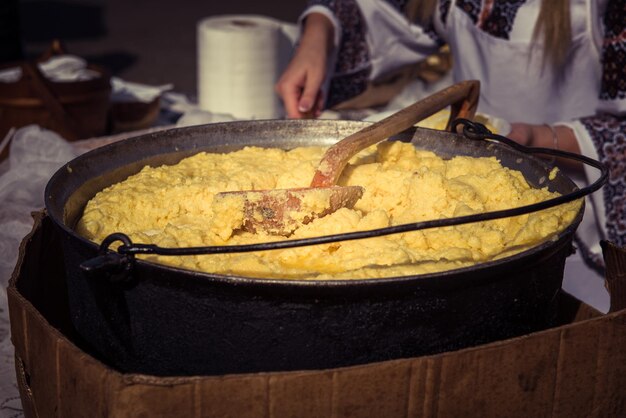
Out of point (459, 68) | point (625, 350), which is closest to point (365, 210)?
point (625, 350)

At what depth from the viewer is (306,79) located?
7.38 feet

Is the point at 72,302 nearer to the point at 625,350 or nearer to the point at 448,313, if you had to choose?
the point at 448,313

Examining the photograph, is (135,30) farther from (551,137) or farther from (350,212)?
(350,212)

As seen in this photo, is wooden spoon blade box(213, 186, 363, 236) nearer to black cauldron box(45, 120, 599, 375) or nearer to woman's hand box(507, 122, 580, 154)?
black cauldron box(45, 120, 599, 375)

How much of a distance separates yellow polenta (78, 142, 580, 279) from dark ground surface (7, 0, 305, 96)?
487 centimetres

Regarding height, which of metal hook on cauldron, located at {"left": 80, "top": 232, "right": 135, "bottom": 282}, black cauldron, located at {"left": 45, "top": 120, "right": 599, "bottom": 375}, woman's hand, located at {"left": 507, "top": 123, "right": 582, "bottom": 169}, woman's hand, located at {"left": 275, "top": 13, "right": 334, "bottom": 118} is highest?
metal hook on cauldron, located at {"left": 80, "top": 232, "right": 135, "bottom": 282}

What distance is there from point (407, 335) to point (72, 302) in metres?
0.57

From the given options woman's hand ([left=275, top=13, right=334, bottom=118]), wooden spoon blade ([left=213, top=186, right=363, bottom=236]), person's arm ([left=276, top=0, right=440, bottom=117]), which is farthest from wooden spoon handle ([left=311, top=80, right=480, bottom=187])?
person's arm ([left=276, top=0, right=440, bottom=117])

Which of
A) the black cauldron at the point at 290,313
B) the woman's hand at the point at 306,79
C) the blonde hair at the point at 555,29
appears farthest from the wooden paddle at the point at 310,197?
the blonde hair at the point at 555,29

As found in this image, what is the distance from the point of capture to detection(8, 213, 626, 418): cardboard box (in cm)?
99

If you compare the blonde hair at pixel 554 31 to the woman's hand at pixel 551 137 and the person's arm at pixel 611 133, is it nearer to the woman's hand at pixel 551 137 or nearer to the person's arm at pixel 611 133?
the person's arm at pixel 611 133

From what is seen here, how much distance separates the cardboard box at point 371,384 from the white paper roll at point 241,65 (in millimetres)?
1965

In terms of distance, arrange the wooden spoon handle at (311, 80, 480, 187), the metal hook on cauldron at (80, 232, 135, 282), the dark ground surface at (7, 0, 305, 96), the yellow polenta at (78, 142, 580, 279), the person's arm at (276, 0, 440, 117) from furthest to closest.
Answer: the dark ground surface at (7, 0, 305, 96), the person's arm at (276, 0, 440, 117), the wooden spoon handle at (311, 80, 480, 187), the yellow polenta at (78, 142, 580, 279), the metal hook on cauldron at (80, 232, 135, 282)

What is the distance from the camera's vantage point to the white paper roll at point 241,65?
121 inches
